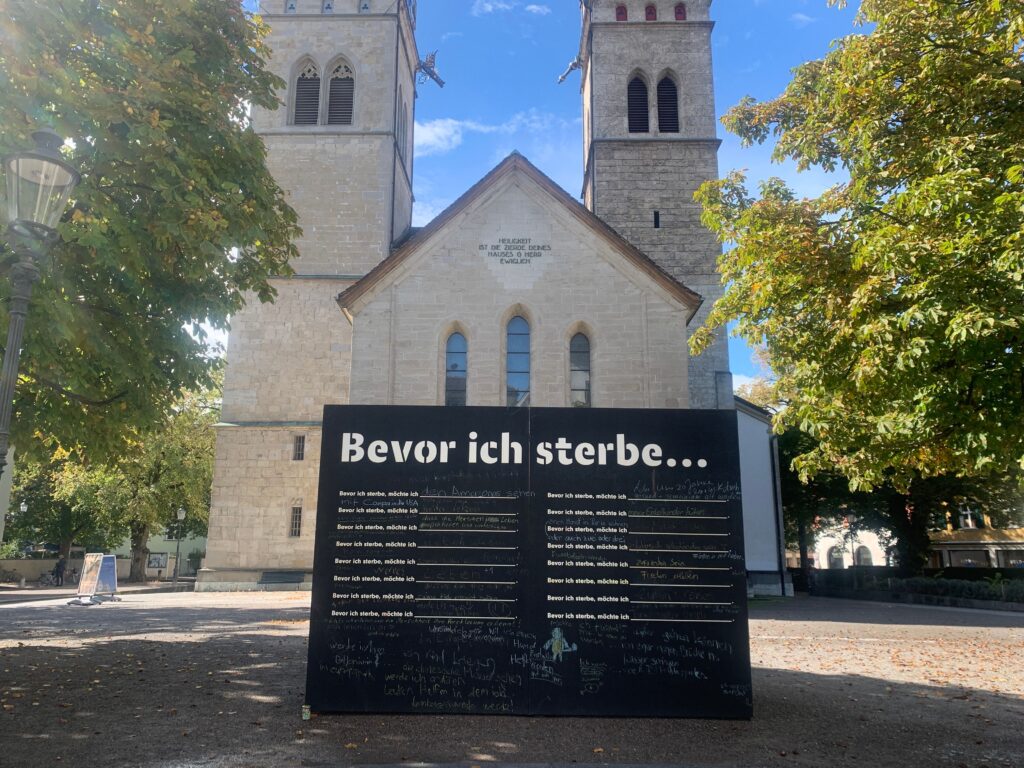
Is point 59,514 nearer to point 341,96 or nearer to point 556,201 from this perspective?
point 341,96

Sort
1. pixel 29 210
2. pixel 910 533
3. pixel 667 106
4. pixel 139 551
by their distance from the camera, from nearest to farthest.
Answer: pixel 29 210 < pixel 667 106 < pixel 910 533 < pixel 139 551

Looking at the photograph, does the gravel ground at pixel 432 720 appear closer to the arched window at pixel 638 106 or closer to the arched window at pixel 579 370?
the arched window at pixel 579 370

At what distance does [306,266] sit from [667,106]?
16266 millimetres

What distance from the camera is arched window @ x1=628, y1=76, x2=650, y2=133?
3192 cm

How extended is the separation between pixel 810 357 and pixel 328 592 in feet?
21.7

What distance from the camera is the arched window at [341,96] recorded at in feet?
107

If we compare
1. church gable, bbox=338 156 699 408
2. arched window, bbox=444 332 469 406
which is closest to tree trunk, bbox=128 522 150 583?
church gable, bbox=338 156 699 408

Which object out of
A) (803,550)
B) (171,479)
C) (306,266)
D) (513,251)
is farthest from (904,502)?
(171,479)

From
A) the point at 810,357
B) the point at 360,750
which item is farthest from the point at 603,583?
the point at 810,357

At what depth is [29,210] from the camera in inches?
264

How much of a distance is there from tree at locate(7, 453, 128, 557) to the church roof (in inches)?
1144

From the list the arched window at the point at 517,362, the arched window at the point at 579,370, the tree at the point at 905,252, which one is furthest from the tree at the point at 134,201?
the arched window at the point at 579,370

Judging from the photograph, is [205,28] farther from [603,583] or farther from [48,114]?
[603,583]

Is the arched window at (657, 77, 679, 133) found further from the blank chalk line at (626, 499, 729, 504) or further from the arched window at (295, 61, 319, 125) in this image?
the blank chalk line at (626, 499, 729, 504)
